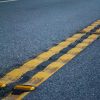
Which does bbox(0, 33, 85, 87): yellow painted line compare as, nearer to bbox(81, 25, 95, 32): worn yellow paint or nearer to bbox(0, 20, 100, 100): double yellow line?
bbox(0, 20, 100, 100): double yellow line

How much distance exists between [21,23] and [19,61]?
276 cm

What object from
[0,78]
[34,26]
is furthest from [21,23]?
[0,78]

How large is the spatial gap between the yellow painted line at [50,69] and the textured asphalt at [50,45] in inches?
2.3

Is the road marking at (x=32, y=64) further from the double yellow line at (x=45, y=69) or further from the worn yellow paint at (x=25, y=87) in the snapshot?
the worn yellow paint at (x=25, y=87)

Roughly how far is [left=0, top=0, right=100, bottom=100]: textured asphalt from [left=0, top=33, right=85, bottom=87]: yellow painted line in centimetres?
12

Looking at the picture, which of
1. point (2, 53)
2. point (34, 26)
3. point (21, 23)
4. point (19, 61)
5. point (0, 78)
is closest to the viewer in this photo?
point (0, 78)

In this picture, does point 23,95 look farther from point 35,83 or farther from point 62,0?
point 62,0

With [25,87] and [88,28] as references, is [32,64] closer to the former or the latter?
[25,87]

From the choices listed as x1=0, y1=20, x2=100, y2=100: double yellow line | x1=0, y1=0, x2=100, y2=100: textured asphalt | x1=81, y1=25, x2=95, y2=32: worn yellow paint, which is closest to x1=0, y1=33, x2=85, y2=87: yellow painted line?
x1=0, y1=20, x2=100, y2=100: double yellow line

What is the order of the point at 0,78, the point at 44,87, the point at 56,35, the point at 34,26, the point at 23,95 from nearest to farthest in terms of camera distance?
the point at 23,95
the point at 44,87
the point at 0,78
the point at 56,35
the point at 34,26

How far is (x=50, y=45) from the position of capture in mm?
4242

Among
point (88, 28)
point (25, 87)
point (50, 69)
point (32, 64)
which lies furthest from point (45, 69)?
point (88, 28)

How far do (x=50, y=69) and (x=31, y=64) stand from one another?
266 mm

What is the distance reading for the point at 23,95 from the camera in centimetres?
247
